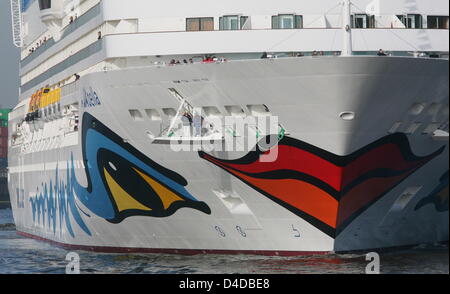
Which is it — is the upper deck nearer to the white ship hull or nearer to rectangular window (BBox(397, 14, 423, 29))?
rectangular window (BBox(397, 14, 423, 29))

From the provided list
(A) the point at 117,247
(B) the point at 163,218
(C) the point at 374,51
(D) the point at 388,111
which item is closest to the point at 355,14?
(C) the point at 374,51

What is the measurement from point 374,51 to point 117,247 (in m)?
8.55

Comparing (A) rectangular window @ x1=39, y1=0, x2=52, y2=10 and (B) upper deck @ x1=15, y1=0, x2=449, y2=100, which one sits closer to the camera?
(B) upper deck @ x1=15, y1=0, x2=449, y2=100

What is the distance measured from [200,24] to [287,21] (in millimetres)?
2188

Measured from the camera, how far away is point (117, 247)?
88.8ft

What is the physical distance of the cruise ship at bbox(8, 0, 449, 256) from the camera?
2141 cm

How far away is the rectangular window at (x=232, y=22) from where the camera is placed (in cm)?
2531

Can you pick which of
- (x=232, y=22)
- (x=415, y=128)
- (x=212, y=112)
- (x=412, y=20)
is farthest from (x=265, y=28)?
(x=415, y=128)

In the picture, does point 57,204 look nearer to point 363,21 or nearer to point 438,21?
point 363,21

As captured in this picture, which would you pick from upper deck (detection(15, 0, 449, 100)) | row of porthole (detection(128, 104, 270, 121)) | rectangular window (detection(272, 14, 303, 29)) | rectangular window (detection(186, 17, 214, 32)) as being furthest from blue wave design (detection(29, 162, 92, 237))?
rectangular window (detection(272, 14, 303, 29))

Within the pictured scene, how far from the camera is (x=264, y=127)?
2192cm

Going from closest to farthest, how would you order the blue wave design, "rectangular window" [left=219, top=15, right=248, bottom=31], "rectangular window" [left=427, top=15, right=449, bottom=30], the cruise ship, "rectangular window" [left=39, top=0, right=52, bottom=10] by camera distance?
the cruise ship < "rectangular window" [left=219, top=15, right=248, bottom=31] < "rectangular window" [left=427, top=15, right=449, bottom=30] < the blue wave design < "rectangular window" [left=39, top=0, right=52, bottom=10]

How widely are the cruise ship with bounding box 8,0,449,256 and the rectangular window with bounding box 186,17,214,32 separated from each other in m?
0.04

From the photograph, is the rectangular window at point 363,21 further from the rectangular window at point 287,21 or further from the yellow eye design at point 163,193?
the yellow eye design at point 163,193
